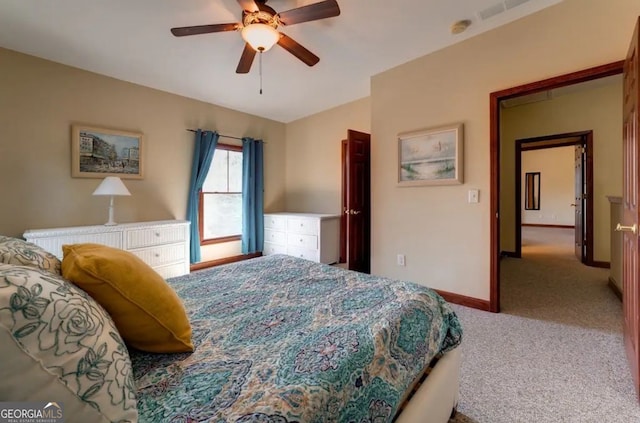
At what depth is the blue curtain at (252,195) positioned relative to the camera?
4633mm

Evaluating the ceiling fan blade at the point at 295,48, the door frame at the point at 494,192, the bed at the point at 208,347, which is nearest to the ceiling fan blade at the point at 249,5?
the ceiling fan blade at the point at 295,48

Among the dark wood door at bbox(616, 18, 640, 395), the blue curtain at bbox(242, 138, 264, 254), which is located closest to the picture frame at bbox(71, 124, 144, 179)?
the blue curtain at bbox(242, 138, 264, 254)

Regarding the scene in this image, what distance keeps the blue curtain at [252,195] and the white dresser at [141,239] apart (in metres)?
1.15

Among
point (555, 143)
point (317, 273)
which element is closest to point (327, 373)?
point (317, 273)

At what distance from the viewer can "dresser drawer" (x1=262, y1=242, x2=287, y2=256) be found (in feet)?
15.5

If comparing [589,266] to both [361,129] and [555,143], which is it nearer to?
[555,143]

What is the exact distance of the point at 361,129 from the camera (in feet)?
14.3

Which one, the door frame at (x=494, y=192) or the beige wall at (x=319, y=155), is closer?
the door frame at (x=494, y=192)

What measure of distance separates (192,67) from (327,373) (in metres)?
3.51

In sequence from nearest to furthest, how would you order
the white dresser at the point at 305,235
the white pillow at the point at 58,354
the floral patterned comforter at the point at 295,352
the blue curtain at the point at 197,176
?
the white pillow at the point at 58,354
the floral patterned comforter at the point at 295,352
the blue curtain at the point at 197,176
the white dresser at the point at 305,235

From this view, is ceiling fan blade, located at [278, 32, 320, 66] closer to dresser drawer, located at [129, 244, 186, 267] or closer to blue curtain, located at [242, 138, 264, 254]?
blue curtain, located at [242, 138, 264, 254]

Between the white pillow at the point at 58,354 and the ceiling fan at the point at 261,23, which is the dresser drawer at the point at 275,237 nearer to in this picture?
the ceiling fan at the point at 261,23

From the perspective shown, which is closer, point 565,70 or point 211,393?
point 211,393

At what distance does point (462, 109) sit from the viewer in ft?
9.52
